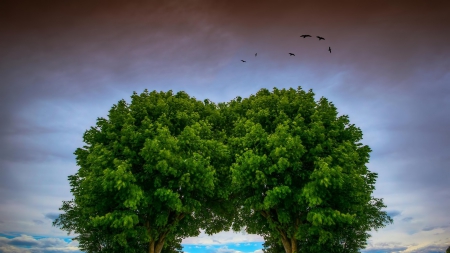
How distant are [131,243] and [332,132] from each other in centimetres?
1874

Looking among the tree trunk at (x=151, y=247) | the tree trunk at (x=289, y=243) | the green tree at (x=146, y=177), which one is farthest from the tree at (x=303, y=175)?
the tree trunk at (x=151, y=247)

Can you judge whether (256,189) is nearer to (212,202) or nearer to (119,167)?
(212,202)

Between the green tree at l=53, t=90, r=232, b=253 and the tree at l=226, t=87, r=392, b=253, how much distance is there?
9.48 feet

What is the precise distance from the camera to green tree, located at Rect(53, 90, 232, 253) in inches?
1092

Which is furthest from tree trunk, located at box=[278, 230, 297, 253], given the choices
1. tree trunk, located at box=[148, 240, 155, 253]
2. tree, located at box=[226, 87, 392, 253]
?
tree trunk, located at box=[148, 240, 155, 253]

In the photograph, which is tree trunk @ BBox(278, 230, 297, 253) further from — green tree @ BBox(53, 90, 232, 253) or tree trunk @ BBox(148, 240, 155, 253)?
tree trunk @ BBox(148, 240, 155, 253)

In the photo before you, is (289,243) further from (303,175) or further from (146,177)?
(146,177)

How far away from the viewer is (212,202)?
34500mm

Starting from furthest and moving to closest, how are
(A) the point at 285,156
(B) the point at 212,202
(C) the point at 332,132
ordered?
(B) the point at 212,202
(C) the point at 332,132
(A) the point at 285,156

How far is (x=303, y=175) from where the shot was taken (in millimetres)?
29625

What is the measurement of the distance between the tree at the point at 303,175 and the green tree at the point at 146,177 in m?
2.89

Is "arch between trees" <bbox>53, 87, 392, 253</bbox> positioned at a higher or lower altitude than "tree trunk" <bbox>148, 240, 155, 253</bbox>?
higher


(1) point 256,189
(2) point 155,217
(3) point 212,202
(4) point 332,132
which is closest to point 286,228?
(1) point 256,189

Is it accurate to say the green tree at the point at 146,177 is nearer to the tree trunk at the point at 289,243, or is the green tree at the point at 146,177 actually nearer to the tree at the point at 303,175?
the tree at the point at 303,175
